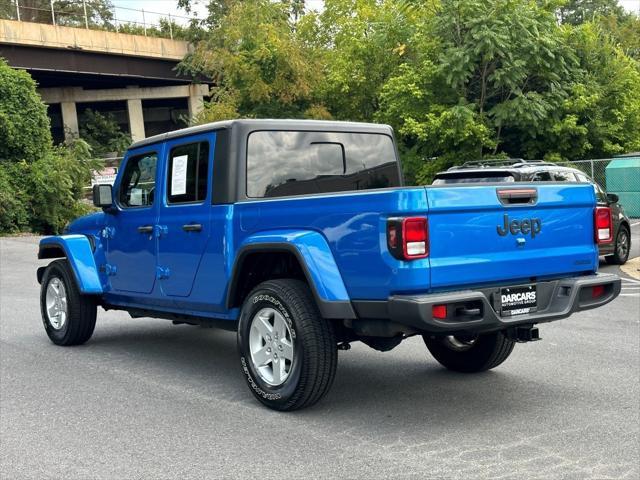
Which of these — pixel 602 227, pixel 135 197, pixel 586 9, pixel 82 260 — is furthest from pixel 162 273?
pixel 586 9

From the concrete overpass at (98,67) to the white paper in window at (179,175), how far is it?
31150mm

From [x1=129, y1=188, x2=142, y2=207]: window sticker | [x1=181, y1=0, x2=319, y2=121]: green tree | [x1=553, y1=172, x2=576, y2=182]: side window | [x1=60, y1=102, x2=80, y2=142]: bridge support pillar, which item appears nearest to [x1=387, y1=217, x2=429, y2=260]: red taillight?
[x1=129, y1=188, x2=142, y2=207]: window sticker

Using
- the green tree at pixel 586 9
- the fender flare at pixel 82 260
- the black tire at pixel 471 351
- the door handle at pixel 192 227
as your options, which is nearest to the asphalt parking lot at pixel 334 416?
the black tire at pixel 471 351

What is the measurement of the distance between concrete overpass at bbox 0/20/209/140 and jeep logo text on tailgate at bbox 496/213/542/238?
33558 mm

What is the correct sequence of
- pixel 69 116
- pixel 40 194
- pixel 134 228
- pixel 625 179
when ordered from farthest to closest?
pixel 69 116, pixel 40 194, pixel 625 179, pixel 134 228

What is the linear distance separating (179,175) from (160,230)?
49cm

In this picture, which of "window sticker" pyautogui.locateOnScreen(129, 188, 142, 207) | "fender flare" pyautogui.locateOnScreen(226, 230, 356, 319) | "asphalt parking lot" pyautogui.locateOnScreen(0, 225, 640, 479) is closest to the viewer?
"asphalt parking lot" pyautogui.locateOnScreen(0, 225, 640, 479)

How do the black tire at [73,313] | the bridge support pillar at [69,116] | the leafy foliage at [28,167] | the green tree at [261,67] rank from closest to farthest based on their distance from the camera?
the black tire at [73,313] < the leafy foliage at [28,167] < the green tree at [261,67] < the bridge support pillar at [69,116]

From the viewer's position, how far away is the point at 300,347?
16.8ft

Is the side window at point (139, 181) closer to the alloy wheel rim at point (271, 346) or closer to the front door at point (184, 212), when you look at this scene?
the front door at point (184, 212)

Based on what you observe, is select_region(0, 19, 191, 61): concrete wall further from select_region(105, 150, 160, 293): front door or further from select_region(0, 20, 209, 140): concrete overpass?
select_region(105, 150, 160, 293): front door

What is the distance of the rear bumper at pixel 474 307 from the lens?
4.59 meters

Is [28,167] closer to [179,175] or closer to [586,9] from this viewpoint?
[179,175]

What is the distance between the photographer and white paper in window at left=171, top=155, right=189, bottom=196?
6.41 meters
